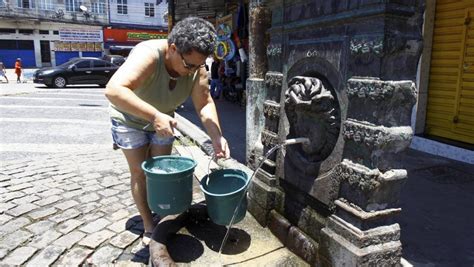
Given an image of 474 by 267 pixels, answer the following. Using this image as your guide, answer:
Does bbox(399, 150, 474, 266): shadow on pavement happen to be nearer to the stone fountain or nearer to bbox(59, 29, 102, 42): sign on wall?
the stone fountain

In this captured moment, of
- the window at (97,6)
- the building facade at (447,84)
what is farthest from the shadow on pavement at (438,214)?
the window at (97,6)

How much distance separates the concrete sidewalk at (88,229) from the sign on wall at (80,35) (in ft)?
114

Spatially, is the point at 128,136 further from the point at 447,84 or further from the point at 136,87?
the point at 447,84

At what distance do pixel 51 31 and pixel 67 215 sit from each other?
3785 centimetres

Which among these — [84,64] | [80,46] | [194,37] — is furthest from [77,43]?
[194,37]

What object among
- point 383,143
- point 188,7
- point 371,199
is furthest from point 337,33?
point 188,7

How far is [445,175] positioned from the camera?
5086mm

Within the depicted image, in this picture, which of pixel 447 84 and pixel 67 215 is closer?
pixel 67 215

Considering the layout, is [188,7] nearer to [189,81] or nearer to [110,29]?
[189,81]

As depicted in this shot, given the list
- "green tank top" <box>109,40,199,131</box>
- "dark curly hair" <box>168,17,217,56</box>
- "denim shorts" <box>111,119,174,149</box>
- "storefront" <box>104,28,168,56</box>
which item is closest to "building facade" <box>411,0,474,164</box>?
"green tank top" <box>109,40,199,131</box>

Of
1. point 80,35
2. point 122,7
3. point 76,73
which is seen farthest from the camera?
point 122,7

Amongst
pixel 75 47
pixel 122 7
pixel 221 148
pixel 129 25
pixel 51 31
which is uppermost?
pixel 122 7

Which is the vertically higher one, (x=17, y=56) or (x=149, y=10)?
(x=149, y=10)

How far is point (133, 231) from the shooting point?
12.1 ft
